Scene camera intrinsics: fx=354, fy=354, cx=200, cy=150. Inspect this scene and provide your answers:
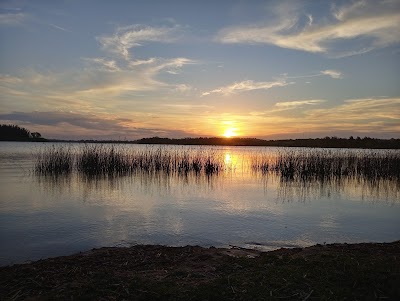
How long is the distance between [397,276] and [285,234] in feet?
12.1

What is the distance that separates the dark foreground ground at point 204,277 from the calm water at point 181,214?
1.33m

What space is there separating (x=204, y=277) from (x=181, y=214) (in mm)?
5106

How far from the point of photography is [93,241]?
A: 6648 mm

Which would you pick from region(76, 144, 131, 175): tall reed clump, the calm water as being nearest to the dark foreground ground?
the calm water

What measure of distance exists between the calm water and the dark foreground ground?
1.33 metres

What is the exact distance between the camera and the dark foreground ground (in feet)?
11.8

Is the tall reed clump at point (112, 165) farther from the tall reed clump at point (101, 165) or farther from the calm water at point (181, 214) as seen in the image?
the calm water at point (181, 214)

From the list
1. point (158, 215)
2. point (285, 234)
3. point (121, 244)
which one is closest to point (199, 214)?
point (158, 215)

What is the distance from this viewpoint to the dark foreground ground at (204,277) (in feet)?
11.8

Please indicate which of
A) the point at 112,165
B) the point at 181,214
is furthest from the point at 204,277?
the point at 112,165

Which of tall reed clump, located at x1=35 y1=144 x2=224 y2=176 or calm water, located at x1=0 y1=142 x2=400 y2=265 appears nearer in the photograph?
calm water, located at x1=0 y1=142 x2=400 y2=265

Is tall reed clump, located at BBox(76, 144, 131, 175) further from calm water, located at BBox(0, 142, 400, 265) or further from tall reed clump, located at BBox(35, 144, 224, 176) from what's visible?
calm water, located at BBox(0, 142, 400, 265)

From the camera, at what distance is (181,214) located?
30.5 ft

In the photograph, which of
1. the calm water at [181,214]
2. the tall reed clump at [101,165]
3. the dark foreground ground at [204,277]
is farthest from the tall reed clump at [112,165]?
the dark foreground ground at [204,277]
